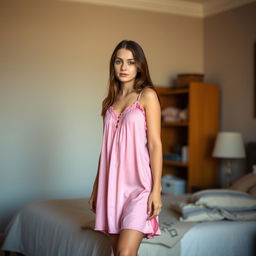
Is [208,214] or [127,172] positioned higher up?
[127,172]

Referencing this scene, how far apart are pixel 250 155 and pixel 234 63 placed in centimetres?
105

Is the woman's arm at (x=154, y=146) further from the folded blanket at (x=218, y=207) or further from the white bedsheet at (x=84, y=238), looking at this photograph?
the folded blanket at (x=218, y=207)

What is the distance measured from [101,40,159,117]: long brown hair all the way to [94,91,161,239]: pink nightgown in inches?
4.3

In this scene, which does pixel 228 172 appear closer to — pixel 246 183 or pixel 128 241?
pixel 246 183

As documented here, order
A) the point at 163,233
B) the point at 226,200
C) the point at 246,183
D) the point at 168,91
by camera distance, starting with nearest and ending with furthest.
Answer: the point at 163,233
the point at 226,200
the point at 246,183
the point at 168,91

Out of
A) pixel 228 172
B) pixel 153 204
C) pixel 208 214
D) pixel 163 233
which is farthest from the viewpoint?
pixel 228 172

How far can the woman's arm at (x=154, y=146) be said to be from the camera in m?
2.18

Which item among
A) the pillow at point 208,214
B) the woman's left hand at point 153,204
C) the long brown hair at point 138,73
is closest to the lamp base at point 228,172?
the pillow at point 208,214

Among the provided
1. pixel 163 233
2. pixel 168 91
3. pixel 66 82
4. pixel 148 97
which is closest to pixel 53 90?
pixel 66 82

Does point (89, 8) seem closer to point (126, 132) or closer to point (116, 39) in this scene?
point (116, 39)

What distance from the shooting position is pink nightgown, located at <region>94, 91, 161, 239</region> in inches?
86.9

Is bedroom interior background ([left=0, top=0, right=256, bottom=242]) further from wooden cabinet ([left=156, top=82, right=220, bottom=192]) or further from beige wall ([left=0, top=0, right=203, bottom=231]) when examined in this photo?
wooden cabinet ([left=156, top=82, right=220, bottom=192])

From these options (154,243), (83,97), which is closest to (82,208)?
(154,243)

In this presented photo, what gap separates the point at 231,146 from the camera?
4.71m
